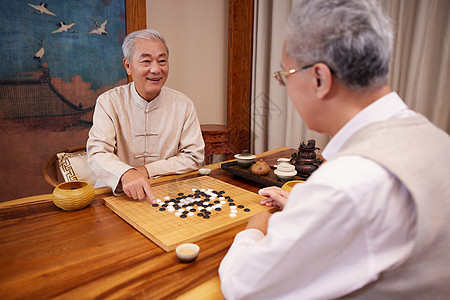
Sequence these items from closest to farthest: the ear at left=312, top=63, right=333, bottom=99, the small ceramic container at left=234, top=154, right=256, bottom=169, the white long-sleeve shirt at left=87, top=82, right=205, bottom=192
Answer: the ear at left=312, top=63, right=333, bottom=99, the small ceramic container at left=234, top=154, right=256, bottom=169, the white long-sleeve shirt at left=87, top=82, right=205, bottom=192

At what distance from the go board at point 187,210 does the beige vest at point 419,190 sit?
2.10 feet

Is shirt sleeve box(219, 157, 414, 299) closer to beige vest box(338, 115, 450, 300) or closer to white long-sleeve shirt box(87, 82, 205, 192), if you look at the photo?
beige vest box(338, 115, 450, 300)

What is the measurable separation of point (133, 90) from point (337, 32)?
1887 millimetres

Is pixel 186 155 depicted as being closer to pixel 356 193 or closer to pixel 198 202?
pixel 198 202

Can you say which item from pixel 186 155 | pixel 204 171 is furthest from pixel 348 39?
pixel 186 155

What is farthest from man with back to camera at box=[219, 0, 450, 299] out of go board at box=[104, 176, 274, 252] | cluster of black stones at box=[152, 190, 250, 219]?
cluster of black stones at box=[152, 190, 250, 219]

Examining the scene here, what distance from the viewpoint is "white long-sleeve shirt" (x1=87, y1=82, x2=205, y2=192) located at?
2.14m

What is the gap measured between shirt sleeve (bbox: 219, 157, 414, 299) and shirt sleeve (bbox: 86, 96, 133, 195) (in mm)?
1168

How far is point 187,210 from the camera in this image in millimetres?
1450

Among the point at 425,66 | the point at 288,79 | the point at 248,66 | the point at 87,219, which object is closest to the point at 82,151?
the point at 87,219

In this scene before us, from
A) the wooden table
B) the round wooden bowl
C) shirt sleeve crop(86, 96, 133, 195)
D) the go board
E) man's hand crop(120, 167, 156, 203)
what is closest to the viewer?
the wooden table

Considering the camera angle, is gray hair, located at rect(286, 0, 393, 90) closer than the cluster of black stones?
Yes

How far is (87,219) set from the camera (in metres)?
1.38

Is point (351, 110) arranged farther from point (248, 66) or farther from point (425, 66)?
point (248, 66)
